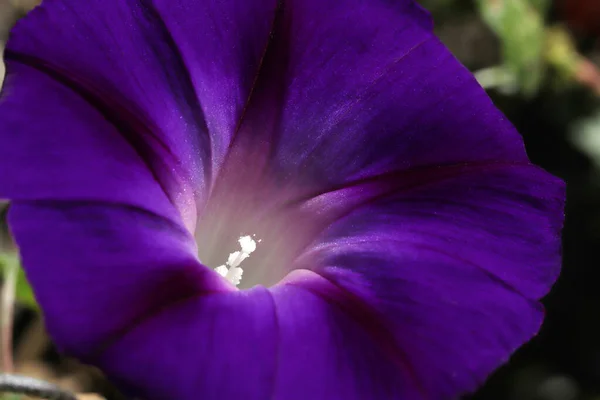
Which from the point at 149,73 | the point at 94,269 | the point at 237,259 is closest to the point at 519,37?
the point at 237,259

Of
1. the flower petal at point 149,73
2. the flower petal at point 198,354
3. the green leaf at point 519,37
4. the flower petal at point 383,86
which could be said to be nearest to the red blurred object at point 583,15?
the green leaf at point 519,37

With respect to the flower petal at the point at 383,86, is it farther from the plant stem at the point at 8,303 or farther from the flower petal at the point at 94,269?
the plant stem at the point at 8,303

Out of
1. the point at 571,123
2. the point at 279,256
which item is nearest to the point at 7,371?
the point at 279,256

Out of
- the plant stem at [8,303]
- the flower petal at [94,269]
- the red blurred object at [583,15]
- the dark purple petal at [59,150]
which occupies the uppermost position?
the dark purple petal at [59,150]

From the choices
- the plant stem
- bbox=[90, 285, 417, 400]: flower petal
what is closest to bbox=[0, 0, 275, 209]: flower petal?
bbox=[90, 285, 417, 400]: flower petal

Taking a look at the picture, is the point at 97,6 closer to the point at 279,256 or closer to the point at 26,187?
the point at 26,187

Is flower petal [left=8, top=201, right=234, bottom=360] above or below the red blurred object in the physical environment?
above

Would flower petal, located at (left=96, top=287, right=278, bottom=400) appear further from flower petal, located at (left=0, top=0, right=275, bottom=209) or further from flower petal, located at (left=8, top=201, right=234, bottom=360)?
flower petal, located at (left=0, top=0, right=275, bottom=209)
